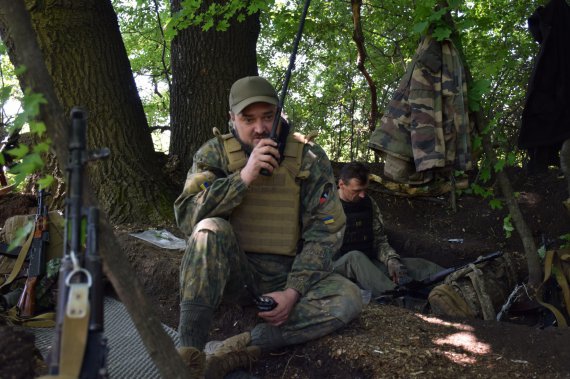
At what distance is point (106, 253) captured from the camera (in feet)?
4.64

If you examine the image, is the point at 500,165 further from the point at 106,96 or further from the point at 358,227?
the point at 106,96

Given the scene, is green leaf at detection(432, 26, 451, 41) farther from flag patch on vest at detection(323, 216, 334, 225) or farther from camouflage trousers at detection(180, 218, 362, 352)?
camouflage trousers at detection(180, 218, 362, 352)

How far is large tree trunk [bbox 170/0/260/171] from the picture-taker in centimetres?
587

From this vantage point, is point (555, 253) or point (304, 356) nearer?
point (304, 356)

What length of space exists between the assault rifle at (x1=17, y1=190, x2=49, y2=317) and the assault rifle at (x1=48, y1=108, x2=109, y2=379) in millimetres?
2589

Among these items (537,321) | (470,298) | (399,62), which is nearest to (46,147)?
(470,298)

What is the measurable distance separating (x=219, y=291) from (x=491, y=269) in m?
2.89

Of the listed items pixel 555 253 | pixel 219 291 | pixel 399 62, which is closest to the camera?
pixel 219 291

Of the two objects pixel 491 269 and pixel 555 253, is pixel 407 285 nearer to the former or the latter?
pixel 491 269

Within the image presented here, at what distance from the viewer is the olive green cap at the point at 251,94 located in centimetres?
318

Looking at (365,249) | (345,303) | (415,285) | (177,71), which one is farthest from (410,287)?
(177,71)

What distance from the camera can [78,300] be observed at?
120 cm

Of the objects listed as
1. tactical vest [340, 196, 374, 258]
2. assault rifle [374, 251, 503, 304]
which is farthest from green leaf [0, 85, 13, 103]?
tactical vest [340, 196, 374, 258]

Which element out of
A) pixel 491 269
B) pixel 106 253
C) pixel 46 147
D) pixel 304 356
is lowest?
pixel 304 356
